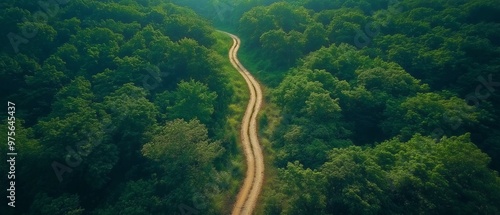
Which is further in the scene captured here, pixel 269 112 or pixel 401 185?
pixel 269 112

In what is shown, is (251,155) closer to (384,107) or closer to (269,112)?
(269,112)

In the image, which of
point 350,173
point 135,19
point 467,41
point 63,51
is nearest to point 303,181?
point 350,173

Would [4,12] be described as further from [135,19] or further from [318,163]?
[318,163]

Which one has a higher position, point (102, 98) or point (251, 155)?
point (102, 98)

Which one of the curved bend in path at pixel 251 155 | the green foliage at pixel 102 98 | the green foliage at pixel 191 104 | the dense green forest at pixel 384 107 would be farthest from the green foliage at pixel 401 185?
the green foliage at pixel 191 104

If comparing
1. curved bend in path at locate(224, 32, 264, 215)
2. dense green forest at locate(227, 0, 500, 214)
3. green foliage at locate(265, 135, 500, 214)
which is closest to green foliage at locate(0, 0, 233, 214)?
curved bend in path at locate(224, 32, 264, 215)

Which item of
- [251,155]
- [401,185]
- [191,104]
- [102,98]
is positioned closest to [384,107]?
[401,185]
